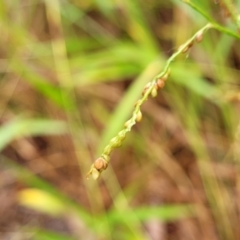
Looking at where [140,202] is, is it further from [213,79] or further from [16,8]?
[16,8]

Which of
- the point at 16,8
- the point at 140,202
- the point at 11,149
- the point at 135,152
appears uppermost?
the point at 16,8

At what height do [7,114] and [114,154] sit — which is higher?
[7,114]

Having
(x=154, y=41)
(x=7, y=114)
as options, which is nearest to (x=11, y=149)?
(x=7, y=114)

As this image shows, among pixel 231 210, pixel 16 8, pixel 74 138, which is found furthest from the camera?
pixel 16 8

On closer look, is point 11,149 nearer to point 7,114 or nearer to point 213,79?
point 7,114

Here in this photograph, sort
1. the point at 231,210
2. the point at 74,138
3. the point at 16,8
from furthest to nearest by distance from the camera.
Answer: the point at 16,8 < the point at 74,138 < the point at 231,210

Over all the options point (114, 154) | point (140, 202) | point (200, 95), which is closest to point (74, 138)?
point (114, 154)

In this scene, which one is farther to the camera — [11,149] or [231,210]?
[11,149]
